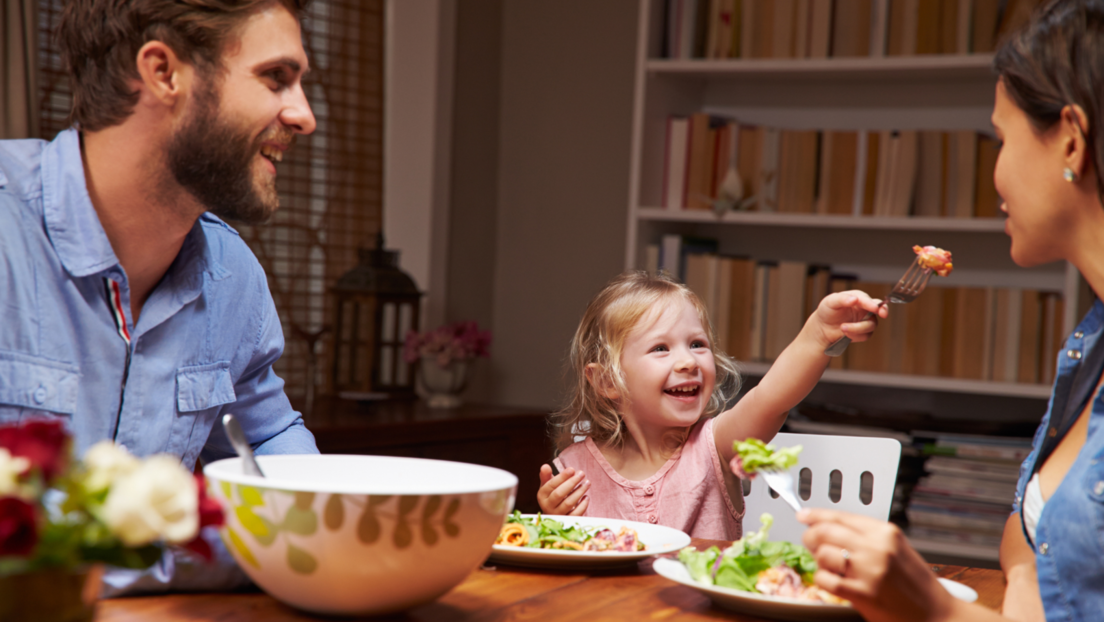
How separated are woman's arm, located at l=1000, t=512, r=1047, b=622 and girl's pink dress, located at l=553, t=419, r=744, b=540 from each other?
0.62 metres

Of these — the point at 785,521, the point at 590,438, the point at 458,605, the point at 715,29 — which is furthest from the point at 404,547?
the point at 715,29

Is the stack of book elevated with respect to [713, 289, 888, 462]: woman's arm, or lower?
lower

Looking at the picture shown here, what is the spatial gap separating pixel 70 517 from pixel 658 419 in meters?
1.31

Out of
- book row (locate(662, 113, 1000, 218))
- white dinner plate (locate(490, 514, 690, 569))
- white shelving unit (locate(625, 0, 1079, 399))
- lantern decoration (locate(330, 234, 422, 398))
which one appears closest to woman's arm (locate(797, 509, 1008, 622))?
white dinner plate (locate(490, 514, 690, 569))

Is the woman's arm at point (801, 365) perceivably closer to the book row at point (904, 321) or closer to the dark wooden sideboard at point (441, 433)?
the book row at point (904, 321)

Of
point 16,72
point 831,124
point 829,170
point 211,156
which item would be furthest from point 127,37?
point 831,124

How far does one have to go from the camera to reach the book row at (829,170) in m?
2.68

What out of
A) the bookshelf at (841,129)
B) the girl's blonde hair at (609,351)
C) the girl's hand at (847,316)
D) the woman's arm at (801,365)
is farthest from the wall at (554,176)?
the girl's hand at (847,316)

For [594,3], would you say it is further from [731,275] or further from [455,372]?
[455,372]

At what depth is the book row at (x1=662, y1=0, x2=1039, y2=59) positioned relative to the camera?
2.63 m

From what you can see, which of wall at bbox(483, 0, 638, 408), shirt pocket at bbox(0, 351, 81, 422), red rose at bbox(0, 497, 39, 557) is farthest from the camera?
wall at bbox(483, 0, 638, 408)

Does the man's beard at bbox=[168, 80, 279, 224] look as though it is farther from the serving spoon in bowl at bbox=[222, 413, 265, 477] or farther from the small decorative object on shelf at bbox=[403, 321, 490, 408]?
the small decorative object on shelf at bbox=[403, 321, 490, 408]

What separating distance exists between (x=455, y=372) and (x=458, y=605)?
2224 mm

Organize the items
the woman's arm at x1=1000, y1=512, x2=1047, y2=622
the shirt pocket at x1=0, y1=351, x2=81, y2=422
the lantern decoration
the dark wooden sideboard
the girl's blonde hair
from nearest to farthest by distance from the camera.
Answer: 1. the woman's arm at x1=1000, y1=512, x2=1047, y2=622
2. the shirt pocket at x1=0, y1=351, x2=81, y2=422
3. the girl's blonde hair
4. the dark wooden sideboard
5. the lantern decoration
